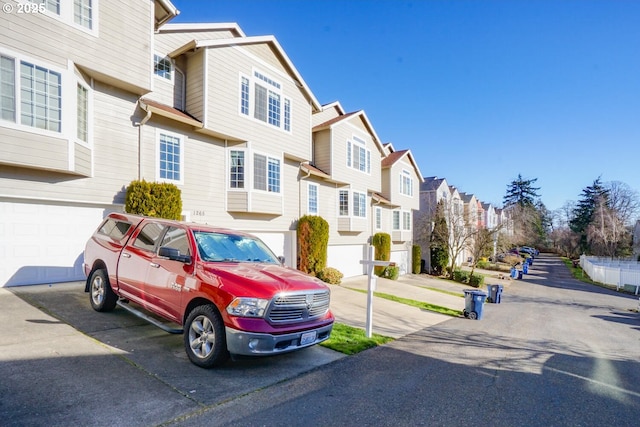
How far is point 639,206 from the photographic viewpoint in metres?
47.9

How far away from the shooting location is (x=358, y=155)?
21562 mm

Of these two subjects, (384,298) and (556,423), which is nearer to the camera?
(556,423)

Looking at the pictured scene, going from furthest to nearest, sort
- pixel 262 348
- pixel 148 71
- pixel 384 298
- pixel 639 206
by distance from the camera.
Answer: pixel 639 206
pixel 384 298
pixel 148 71
pixel 262 348

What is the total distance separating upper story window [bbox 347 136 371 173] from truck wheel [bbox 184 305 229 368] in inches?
651

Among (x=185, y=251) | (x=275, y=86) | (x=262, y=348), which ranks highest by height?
(x=275, y=86)

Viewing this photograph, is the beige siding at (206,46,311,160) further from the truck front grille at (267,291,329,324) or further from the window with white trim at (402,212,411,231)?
the window with white trim at (402,212,411,231)

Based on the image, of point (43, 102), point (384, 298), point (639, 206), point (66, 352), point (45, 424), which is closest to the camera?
point (45, 424)

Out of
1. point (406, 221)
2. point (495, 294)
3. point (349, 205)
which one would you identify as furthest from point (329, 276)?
point (406, 221)

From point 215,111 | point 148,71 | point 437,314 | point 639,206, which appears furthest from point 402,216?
point 639,206

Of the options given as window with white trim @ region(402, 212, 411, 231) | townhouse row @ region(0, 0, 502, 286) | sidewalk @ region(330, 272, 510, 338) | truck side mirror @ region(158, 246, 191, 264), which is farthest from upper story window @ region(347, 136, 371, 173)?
truck side mirror @ region(158, 246, 191, 264)

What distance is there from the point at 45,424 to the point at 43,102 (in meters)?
7.96

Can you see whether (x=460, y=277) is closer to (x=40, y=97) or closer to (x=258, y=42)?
(x=258, y=42)

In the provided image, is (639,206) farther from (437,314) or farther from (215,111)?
(215,111)

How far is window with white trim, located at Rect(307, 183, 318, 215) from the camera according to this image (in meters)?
17.7
